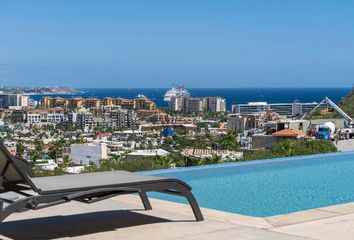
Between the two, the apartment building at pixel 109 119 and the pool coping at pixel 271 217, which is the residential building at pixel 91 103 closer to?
the apartment building at pixel 109 119

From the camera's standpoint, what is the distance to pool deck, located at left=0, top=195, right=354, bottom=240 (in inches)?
183

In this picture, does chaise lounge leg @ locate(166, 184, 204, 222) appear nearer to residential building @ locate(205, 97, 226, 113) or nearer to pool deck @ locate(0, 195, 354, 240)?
pool deck @ locate(0, 195, 354, 240)

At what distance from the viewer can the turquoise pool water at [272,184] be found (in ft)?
24.7

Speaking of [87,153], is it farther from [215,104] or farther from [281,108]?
[215,104]

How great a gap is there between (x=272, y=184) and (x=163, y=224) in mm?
4577

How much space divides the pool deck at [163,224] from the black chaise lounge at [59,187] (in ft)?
1.04

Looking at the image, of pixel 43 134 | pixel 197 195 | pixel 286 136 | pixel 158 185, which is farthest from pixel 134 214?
pixel 43 134

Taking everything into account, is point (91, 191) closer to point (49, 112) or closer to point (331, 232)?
point (331, 232)

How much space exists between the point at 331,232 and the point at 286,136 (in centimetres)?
1615

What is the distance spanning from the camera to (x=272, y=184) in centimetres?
935

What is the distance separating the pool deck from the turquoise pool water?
147 cm

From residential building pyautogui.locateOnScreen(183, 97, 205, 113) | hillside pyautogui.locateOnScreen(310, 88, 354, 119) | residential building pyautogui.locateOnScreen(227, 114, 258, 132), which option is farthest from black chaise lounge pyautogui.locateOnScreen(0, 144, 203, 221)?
residential building pyautogui.locateOnScreen(183, 97, 205, 113)

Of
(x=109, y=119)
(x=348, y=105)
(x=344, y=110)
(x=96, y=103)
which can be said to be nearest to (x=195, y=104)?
(x=96, y=103)

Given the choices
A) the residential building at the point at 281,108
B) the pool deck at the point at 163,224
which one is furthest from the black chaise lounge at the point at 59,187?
the residential building at the point at 281,108
